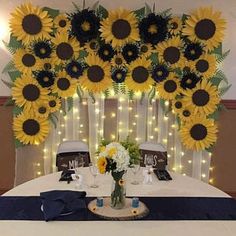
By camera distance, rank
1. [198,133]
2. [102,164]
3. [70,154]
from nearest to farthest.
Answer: [102,164] < [70,154] < [198,133]

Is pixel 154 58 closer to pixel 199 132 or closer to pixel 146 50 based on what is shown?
pixel 146 50

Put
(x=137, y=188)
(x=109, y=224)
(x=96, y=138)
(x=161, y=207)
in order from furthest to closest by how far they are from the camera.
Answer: (x=96, y=138)
(x=137, y=188)
(x=161, y=207)
(x=109, y=224)

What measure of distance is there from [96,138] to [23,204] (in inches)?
77.5

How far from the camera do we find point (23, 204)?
2.25 metres

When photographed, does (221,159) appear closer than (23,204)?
No

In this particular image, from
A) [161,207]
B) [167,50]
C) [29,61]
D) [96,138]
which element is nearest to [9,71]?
[29,61]

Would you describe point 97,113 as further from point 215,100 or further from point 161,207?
point 161,207

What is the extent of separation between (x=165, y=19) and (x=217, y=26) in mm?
560

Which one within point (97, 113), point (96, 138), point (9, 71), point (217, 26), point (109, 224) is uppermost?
point (217, 26)

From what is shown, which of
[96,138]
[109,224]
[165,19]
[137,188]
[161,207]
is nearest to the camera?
[109,224]

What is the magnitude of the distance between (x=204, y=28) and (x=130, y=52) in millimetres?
824

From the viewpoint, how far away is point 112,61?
3.95 meters

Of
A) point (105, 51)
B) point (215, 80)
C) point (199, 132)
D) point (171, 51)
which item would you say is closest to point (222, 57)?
point (215, 80)

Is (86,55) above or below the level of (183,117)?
above
